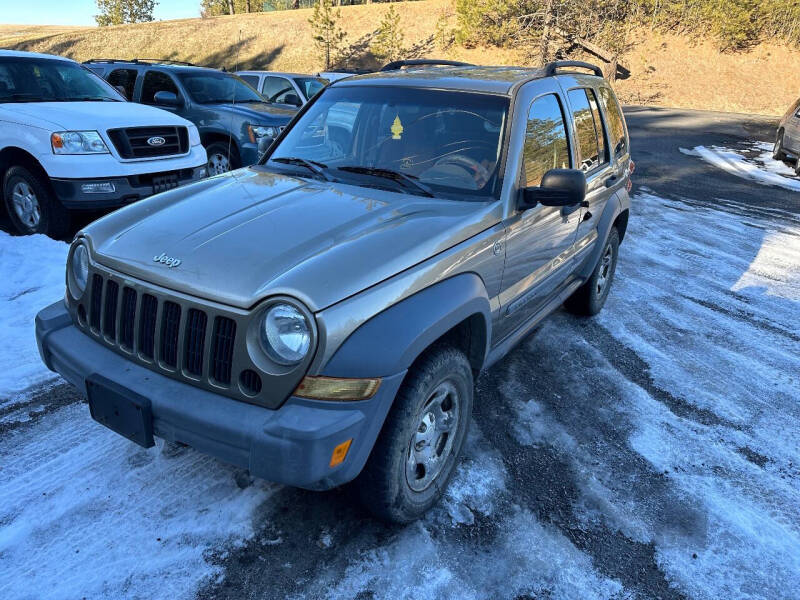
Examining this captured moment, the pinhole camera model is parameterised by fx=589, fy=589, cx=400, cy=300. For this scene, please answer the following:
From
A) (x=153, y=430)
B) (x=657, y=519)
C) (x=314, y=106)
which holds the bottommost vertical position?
(x=657, y=519)

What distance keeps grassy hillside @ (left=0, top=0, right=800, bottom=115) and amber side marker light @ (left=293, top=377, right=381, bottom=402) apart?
1160 inches

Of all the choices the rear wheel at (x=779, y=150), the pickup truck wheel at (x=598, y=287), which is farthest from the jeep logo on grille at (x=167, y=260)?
the rear wheel at (x=779, y=150)

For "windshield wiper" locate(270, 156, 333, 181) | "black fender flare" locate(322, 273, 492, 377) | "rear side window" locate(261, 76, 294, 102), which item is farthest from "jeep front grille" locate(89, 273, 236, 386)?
"rear side window" locate(261, 76, 294, 102)

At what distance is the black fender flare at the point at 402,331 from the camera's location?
2.18 m

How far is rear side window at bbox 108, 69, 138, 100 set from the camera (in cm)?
958

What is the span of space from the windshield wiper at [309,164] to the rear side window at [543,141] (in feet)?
3.77

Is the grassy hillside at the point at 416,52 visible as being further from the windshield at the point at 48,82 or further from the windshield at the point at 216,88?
the windshield at the point at 48,82

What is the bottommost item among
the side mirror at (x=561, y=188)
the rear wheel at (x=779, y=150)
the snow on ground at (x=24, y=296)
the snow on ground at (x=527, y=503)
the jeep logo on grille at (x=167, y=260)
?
the snow on ground at (x=24, y=296)

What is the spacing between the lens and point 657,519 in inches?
114

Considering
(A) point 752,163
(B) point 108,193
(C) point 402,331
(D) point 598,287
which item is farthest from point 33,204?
(A) point 752,163

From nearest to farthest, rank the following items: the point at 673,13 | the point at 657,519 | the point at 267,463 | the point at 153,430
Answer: the point at 267,463 < the point at 153,430 < the point at 657,519 < the point at 673,13

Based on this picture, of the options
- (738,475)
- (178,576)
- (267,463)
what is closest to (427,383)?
(267,463)

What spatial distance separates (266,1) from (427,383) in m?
73.6

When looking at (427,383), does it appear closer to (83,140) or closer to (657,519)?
(657,519)
